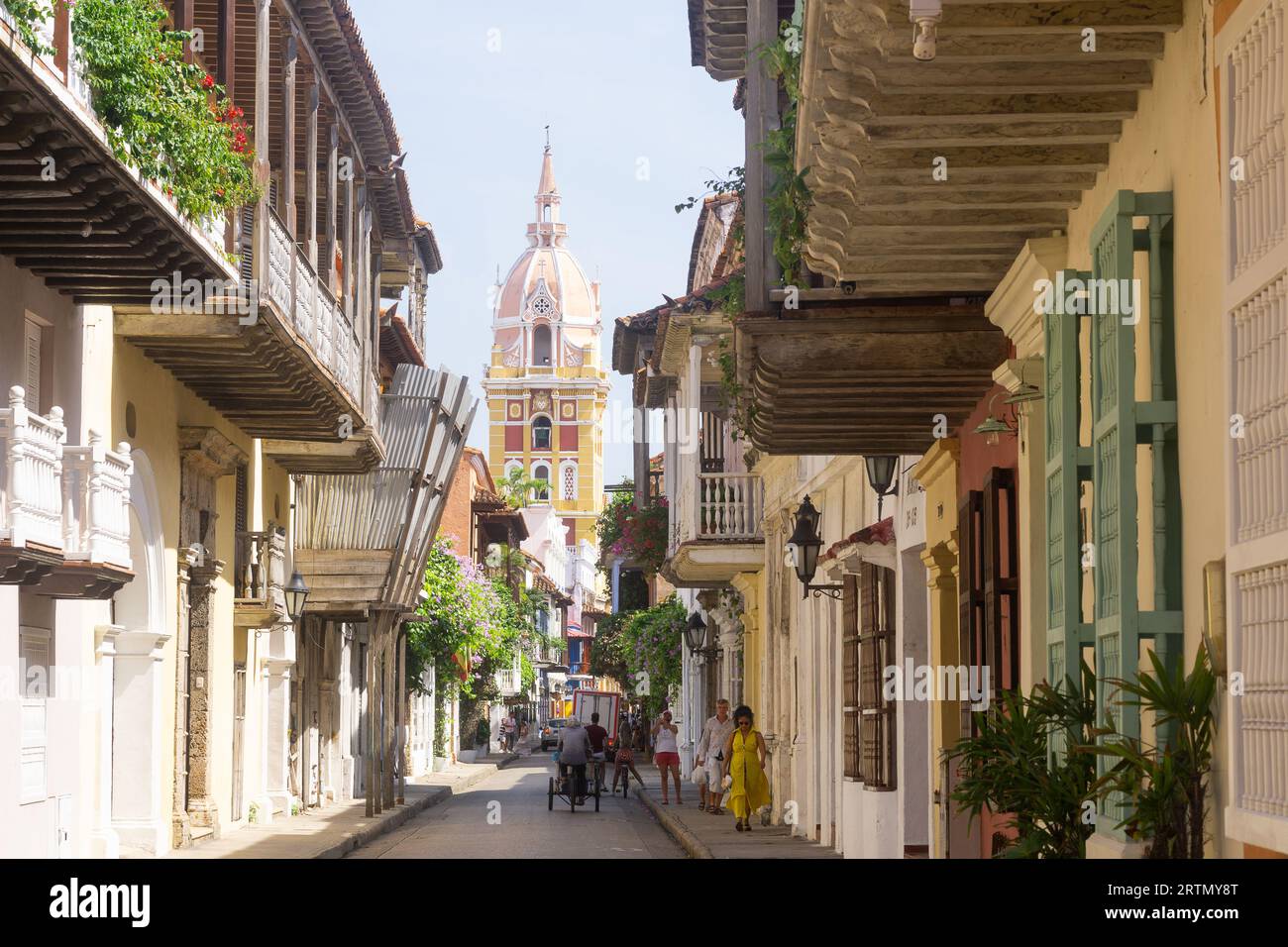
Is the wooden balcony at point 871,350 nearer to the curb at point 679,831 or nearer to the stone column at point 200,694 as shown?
the curb at point 679,831

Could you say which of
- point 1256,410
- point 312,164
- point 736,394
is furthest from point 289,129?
point 1256,410

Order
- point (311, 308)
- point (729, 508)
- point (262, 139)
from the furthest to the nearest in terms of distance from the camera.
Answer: point (729, 508) → point (311, 308) → point (262, 139)

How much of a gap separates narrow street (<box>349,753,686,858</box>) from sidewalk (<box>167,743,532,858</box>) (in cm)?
21

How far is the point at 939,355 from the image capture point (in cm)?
1152

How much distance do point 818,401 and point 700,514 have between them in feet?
50.9

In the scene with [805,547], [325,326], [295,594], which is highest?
[325,326]

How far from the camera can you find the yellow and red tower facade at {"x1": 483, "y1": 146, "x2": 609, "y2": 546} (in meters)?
142

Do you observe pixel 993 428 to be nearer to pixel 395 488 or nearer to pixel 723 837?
pixel 723 837

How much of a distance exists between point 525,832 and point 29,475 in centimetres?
1435

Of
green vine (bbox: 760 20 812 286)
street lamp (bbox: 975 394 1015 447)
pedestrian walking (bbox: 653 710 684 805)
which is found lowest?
pedestrian walking (bbox: 653 710 684 805)

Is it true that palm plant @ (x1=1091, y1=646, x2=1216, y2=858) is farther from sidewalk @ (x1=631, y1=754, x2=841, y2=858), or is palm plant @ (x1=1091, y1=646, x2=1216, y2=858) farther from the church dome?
the church dome

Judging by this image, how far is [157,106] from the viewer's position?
1284cm

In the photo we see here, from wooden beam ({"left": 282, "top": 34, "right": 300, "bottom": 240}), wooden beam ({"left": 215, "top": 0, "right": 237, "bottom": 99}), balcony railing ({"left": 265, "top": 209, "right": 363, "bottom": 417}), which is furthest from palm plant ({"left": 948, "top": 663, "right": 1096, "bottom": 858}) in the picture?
wooden beam ({"left": 282, "top": 34, "right": 300, "bottom": 240})

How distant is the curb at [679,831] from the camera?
69.9ft
